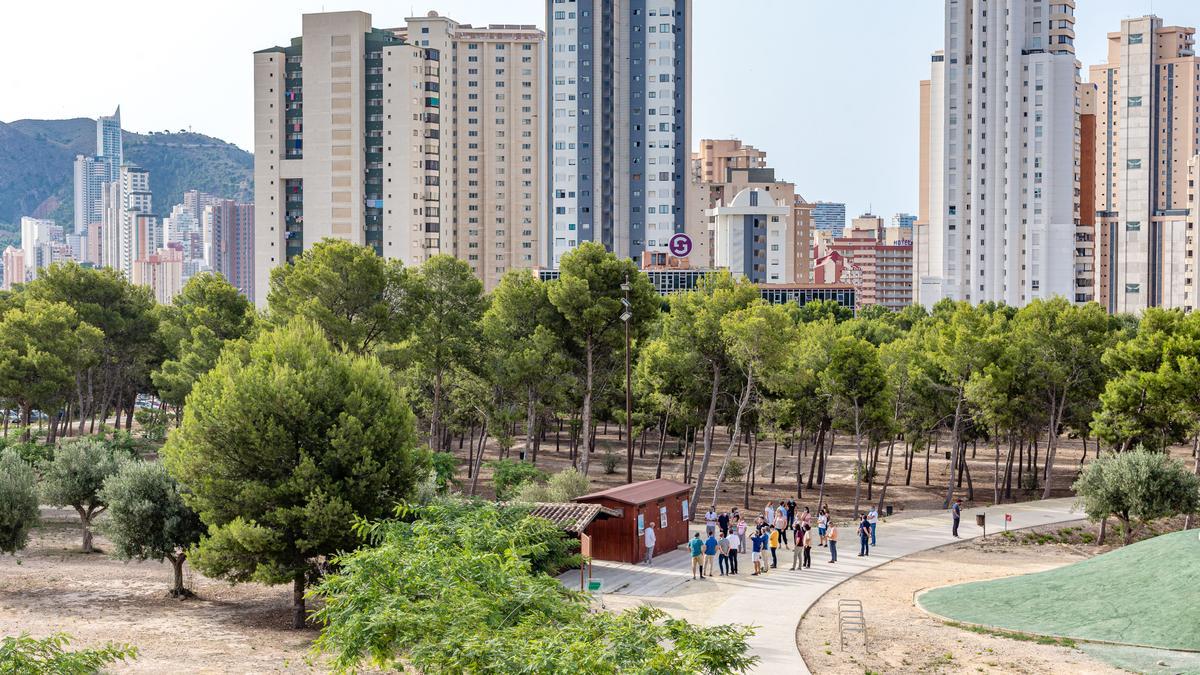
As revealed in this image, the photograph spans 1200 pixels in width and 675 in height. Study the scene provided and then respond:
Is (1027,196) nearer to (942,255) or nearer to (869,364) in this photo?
(942,255)

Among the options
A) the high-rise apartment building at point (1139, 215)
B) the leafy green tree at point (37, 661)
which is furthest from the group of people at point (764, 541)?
the high-rise apartment building at point (1139, 215)

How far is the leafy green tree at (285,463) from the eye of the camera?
3027cm

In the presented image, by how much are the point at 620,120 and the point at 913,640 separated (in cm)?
13976

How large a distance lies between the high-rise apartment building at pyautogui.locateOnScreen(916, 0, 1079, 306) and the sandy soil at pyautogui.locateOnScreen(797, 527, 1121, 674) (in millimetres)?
116563

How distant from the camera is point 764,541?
37375 mm

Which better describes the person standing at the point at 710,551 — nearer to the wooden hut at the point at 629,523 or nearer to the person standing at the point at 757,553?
the person standing at the point at 757,553

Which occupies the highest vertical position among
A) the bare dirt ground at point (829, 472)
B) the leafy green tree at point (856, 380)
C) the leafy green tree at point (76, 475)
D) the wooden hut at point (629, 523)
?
the leafy green tree at point (856, 380)

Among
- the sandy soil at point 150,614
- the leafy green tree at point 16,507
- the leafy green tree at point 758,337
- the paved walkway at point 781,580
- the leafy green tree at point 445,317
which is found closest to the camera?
the sandy soil at point 150,614

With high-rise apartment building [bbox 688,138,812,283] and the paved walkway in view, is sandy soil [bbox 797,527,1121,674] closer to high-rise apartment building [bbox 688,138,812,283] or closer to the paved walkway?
the paved walkway

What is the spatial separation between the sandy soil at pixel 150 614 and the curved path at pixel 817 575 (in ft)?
33.2

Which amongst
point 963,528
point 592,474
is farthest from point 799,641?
point 592,474

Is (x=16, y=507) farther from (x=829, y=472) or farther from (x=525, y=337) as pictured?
(x=829, y=472)

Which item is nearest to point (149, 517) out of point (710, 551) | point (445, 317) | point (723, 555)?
point (710, 551)

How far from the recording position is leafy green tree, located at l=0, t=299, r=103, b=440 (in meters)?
60.4
